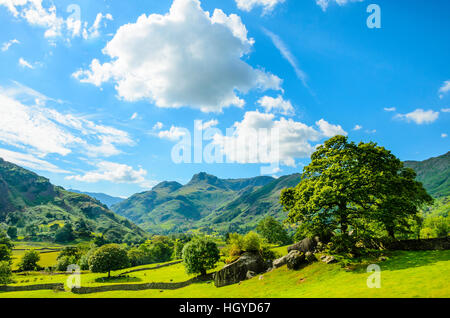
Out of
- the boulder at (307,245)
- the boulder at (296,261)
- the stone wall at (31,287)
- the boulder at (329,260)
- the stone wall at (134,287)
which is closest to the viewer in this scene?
the boulder at (329,260)

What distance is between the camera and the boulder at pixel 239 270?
45.3 m

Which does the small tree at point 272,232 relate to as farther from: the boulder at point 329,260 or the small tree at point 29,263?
the small tree at point 29,263

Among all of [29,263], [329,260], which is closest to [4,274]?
[29,263]

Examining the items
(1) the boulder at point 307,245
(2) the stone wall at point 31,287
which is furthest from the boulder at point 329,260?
(2) the stone wall at point 31,287

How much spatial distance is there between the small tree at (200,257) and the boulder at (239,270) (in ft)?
43.0

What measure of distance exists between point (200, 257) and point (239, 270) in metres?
17.0

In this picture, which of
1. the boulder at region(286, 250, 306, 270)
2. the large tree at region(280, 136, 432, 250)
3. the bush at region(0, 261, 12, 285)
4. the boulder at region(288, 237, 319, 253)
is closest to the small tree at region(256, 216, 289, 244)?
the boulder at region(288, 237, 319, 253)

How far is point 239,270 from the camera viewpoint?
150ft

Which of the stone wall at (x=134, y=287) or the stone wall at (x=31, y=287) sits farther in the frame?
the stone wall at (x=31, y=287)

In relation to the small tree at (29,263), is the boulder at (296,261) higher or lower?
higher

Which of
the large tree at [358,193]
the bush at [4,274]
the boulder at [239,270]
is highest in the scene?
the large tree at [358,193]
